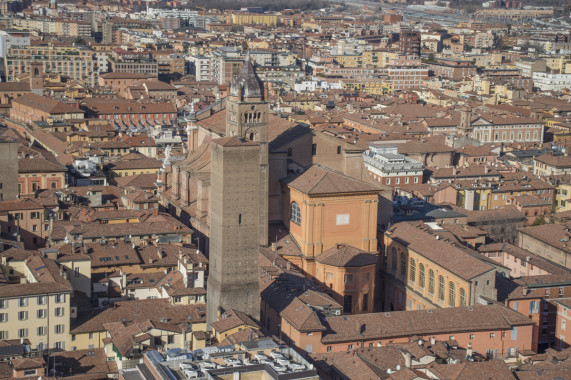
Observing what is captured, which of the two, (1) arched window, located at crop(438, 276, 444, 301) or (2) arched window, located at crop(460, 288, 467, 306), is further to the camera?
(1) arched window, located at crop(438, 276, 444, 301)

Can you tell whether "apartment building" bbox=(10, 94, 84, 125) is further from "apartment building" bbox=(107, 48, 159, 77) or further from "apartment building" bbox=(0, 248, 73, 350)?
"apartment building" bbox=(0, 248, 73, 350)

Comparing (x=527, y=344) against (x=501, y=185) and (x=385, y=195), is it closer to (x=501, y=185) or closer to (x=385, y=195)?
(x=385, y=195)

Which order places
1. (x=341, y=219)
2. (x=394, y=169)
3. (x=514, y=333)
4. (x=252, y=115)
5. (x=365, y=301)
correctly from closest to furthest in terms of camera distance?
(x=514, y=333) → (x=365, y=301) → (x=341, y=219) → (x=252, y=115) → (x=394, y=169)

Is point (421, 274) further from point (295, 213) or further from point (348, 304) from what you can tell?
point (295, 213)

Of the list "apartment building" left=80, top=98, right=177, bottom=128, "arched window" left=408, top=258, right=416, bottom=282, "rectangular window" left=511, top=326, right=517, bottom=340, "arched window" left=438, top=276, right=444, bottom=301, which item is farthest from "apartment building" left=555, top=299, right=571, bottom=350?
"apartment building" left=80, top=98, right=177, bottom=128

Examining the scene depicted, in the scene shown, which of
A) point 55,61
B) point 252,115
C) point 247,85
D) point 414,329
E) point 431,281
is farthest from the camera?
point 55,61

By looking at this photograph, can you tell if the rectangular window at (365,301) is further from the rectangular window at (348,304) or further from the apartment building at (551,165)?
the apartment building at (551,165)

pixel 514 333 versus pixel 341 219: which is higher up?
pixel 341 219

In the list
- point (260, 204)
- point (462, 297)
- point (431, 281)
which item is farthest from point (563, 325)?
point (260, 204)

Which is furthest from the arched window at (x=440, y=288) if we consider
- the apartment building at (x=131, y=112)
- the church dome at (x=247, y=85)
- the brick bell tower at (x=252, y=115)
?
the apartment building at (x=131, y=112)
